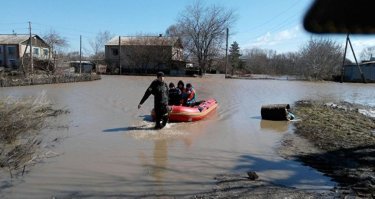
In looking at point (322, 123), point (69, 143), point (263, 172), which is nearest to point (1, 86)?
point (69, 143)

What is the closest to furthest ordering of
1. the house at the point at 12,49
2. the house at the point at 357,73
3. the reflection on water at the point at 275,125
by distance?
the reflection on water at the point at 275,125
the house at the point at 357,73
the house at the point at 12,49

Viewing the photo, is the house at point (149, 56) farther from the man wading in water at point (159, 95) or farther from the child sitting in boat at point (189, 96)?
the man wading in water at point (159, 95)

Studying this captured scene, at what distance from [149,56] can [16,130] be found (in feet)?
192

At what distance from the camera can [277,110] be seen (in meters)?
16.5

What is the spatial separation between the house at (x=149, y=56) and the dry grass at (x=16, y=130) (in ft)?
181

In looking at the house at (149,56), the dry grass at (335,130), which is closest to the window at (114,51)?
the house at (149,56)

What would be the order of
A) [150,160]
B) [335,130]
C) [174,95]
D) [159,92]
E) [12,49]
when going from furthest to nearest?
[12,49] < [174,95] < [335,130] < [159,92] < [150,160]

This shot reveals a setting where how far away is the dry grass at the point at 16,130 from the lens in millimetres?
8281

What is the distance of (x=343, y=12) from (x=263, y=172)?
24.1 ft

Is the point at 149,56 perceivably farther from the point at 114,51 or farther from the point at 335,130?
the point at 335,130

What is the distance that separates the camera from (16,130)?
9.33 m

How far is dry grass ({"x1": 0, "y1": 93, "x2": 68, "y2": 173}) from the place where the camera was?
27.2 feet

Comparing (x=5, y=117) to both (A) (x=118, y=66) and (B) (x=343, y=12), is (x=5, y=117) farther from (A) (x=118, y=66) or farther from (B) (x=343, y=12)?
(A) (x=118, y=66)

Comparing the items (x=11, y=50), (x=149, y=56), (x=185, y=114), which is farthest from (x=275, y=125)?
(x=11, y=50)
